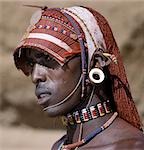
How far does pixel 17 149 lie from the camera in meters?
12.6

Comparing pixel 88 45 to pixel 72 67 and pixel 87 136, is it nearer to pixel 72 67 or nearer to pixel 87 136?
pixel 72 67

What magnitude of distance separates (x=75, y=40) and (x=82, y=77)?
248 millimetres

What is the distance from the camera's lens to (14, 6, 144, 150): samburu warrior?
5801mm

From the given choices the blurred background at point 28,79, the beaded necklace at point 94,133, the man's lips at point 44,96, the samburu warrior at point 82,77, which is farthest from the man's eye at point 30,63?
the blurred background at point 28,79

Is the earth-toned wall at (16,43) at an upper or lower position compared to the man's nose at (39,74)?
upper

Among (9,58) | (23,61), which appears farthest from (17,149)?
(23,61)

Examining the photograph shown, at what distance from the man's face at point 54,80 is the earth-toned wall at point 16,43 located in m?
6.22

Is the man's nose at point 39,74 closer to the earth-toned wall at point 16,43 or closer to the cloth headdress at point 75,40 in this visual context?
the cloth headdress at point 75,40

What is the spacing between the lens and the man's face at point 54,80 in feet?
19.1

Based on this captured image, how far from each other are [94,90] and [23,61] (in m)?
0.54

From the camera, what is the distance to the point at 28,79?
12.7m

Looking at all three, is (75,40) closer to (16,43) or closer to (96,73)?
(96,73)

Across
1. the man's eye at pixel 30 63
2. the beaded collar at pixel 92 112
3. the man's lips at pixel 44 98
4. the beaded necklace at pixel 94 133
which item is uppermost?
the man's eye at pixel 30 63

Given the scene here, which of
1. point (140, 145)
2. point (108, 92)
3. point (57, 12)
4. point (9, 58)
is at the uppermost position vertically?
point (9, 58)
